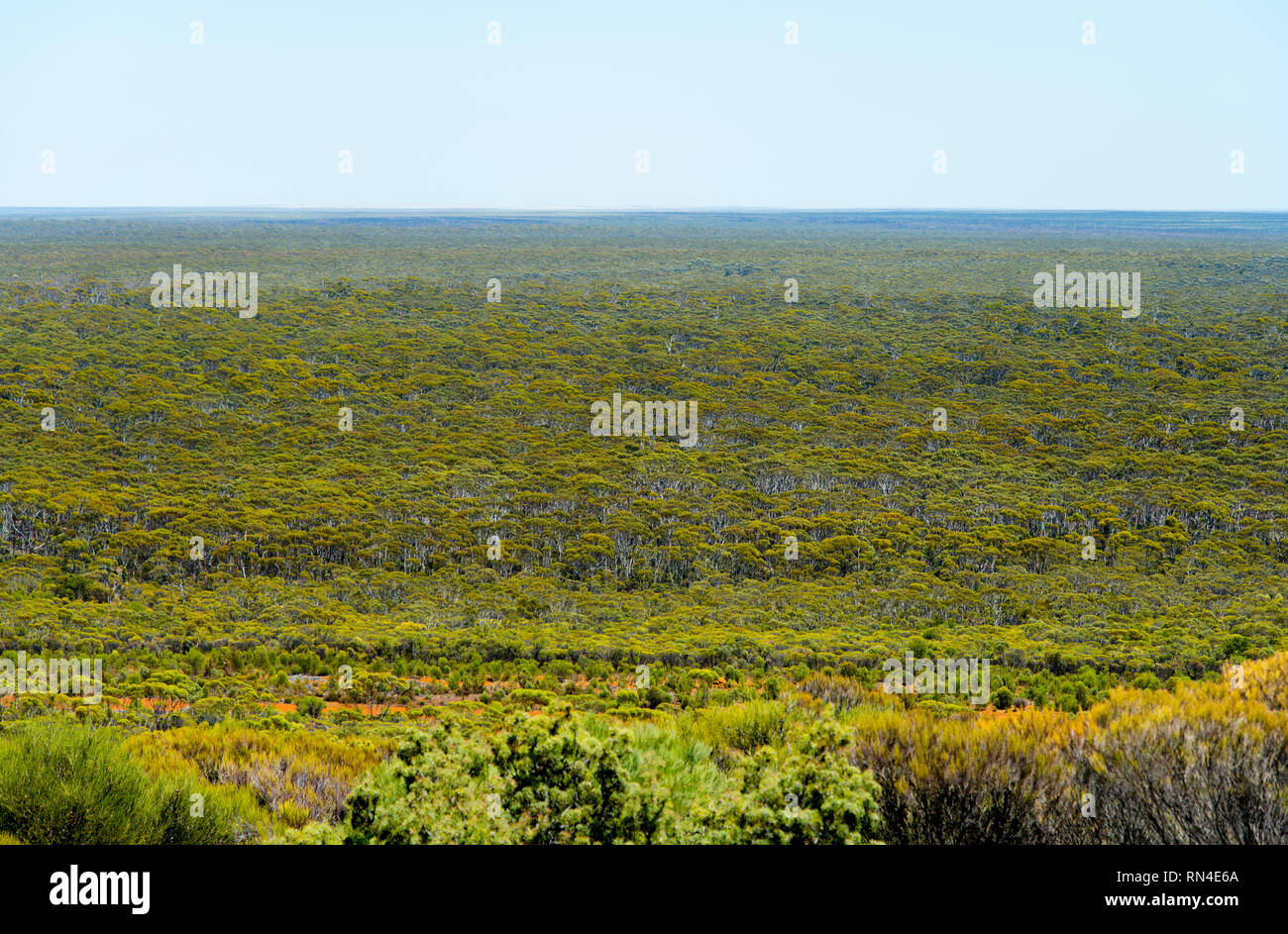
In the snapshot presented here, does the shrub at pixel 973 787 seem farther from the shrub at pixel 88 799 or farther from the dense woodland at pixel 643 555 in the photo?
the shrub at pixel 88 799

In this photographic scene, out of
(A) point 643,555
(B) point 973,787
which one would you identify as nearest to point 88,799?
(B) point 973,787

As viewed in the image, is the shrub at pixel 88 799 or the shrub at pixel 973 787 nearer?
the shrub at pixel 973 787

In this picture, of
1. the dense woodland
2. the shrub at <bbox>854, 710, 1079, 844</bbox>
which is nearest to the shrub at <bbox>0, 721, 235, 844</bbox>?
the dense woodland

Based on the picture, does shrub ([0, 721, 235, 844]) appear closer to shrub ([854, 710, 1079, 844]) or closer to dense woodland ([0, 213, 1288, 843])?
dense woodland ([0, 213, 1288, 843])

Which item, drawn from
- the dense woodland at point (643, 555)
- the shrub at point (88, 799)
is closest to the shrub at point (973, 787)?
the dense woodland at point (643, 555)

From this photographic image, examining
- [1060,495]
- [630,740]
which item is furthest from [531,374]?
[630,740]

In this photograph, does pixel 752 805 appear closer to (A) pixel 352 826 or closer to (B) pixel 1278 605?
(A) pixel 352 826

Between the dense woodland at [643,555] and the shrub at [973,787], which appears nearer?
the shrub at [973,787]
